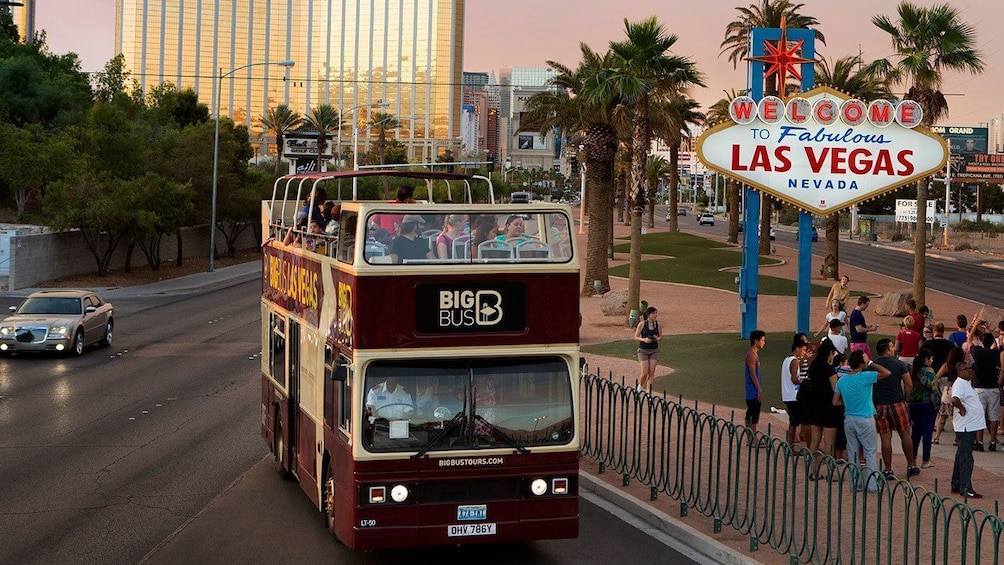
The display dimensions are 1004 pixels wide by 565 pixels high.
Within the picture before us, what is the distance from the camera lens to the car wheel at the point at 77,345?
1174 inches

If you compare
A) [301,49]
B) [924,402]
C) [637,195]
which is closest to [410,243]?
[924,402]

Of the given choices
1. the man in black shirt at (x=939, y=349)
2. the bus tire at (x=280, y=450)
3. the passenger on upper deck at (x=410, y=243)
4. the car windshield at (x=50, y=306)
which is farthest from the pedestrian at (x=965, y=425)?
the car windshield at (x=50, y=306)

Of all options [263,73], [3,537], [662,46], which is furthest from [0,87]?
[263,73]

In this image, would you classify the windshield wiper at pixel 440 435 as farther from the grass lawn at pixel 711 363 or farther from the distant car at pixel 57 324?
the distant car at pixel 57 324

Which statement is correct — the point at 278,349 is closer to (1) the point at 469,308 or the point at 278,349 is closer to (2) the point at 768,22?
(1) the point at 469,308

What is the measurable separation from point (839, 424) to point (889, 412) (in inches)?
25.0

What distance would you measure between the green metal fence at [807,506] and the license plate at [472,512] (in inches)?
114

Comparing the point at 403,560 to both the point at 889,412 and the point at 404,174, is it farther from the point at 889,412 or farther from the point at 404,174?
the point at 889,412

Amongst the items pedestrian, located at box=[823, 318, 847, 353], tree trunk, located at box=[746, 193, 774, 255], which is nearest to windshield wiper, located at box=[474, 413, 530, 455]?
pedestrian, located at box=[823, 318, 847, 353]

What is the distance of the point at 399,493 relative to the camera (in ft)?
36.9

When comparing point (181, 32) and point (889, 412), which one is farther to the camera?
point (181, 32)

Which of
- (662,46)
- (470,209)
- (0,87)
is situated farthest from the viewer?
(0,87)

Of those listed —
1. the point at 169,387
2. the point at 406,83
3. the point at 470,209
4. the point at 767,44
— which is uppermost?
the point at 406,83

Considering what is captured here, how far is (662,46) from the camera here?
3816 cm
